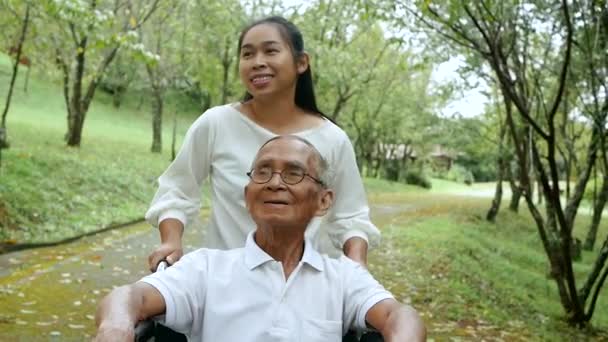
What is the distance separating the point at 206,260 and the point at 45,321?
158 inches

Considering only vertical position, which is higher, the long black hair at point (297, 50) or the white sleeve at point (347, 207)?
the long black hair at point (297, 50)

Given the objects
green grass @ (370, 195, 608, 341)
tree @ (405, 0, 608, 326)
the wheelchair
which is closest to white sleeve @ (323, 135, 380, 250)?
the wheelchair

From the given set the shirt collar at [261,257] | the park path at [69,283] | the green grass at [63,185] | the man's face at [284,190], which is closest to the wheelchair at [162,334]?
the shirt collar at [261,257]

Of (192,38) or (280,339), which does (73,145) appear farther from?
(280,339)

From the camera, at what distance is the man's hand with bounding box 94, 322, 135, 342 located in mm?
1670

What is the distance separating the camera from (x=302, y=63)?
2656mm

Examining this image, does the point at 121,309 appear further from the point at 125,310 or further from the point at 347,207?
the point at 347,207

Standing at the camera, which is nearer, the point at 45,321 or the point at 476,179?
the point at 45,321

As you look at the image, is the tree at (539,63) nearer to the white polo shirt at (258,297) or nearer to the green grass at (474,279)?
the green grass at (474,279)

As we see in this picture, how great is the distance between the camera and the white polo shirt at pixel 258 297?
205cm

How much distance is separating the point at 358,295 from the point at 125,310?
795 millimetres

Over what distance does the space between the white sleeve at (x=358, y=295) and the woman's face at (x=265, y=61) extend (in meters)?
0.76

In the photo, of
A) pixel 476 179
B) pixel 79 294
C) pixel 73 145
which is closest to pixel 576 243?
pixel 79 294

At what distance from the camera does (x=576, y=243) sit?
1468 cm
